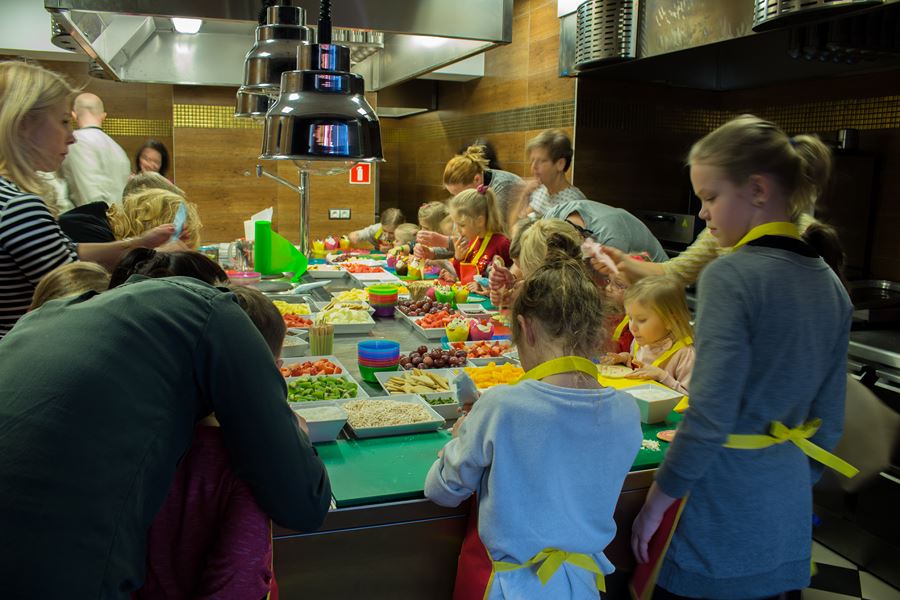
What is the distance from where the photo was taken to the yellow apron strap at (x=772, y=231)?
1.55 meters

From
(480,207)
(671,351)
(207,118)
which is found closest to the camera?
(671,351)

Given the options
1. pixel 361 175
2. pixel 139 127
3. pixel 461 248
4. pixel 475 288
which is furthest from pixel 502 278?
Answer: pixel 139 127

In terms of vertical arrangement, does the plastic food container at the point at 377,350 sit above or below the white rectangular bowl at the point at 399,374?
above

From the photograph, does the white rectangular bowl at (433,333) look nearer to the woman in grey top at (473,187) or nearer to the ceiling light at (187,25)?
the woman in grey top at (473,187)

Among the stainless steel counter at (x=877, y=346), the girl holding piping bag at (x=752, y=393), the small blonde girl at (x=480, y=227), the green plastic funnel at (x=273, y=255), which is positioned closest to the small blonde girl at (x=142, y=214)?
the green plastic funnel at (x=273, y=255)

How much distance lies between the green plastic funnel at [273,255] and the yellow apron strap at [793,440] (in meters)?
3.39

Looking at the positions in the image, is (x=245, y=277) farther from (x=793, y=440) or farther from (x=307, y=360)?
(x=793, y=440)

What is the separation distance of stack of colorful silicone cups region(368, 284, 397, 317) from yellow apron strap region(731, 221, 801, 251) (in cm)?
207

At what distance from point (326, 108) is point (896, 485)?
108 inches

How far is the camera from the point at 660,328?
244cm

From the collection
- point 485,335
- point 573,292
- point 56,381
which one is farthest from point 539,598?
point 485,335

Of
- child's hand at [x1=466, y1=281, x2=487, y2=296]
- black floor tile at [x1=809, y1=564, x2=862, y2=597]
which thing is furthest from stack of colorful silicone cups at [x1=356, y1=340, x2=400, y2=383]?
black floor tile at [x1=809, y1=564, x2=862, y2=597]

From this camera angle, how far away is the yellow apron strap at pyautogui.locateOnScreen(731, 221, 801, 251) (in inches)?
61.1

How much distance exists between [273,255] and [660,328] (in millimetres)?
2795
